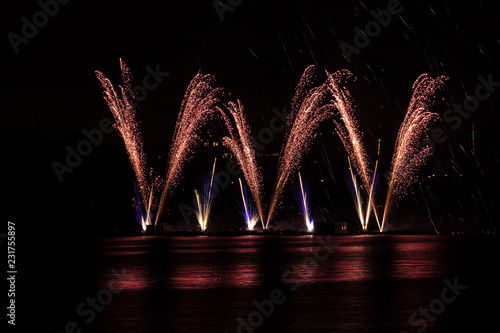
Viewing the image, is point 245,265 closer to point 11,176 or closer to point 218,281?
point 218,281

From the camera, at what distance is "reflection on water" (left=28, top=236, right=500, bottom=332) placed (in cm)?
1817

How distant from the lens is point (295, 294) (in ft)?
78.0

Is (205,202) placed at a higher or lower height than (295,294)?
higher

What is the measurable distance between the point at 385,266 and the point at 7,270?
619 inches

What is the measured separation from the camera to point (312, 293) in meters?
24.0

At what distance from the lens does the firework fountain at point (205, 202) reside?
102m

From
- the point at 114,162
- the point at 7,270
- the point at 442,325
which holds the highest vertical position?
the point at 114,162

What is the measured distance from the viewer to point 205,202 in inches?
4508

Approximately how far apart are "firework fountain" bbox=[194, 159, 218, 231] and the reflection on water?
5979cm

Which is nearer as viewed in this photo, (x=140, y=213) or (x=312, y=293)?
(x=312, y=293)

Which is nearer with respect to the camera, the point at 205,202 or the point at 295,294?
the point at 295,294

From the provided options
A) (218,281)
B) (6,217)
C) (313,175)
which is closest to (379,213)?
(313,175)

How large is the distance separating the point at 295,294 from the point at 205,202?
9102 centimetres

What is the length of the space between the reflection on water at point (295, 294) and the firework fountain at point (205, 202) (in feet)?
196
